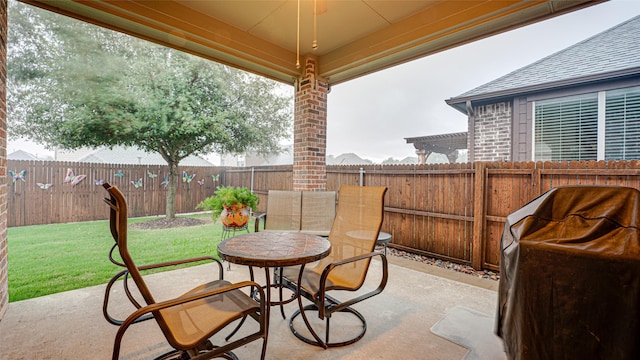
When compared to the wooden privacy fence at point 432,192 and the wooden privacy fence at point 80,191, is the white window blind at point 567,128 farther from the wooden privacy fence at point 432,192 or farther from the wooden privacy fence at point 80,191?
the wooden privacy fence at point 80,191

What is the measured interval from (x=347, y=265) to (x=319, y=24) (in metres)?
2.82

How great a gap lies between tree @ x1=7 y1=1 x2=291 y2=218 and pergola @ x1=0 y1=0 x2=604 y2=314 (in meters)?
3.63

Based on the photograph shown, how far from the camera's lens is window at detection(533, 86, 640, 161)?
4.37m

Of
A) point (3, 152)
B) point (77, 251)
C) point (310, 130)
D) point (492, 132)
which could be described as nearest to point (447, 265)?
point (310, 130)

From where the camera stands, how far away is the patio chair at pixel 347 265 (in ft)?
6.38

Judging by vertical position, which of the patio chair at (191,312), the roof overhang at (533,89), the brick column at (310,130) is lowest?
the patio chair at (191,312)

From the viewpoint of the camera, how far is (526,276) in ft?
3.73

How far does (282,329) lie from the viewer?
7.10 ft

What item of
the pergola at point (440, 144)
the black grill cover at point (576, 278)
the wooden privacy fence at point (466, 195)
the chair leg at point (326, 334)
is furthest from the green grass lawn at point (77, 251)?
the pergola at point (440, 144)

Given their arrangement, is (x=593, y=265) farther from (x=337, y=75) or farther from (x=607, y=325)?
(x=337, y=75)

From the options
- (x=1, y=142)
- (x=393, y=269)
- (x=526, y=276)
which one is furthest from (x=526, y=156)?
(x=1, y=142)

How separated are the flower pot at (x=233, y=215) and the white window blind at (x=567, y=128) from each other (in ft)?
18.0

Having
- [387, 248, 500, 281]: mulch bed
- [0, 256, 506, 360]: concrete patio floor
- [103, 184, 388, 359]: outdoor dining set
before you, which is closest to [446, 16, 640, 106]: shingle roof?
[387, 248, 500, 281]: mulch bed

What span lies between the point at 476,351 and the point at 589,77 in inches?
203
